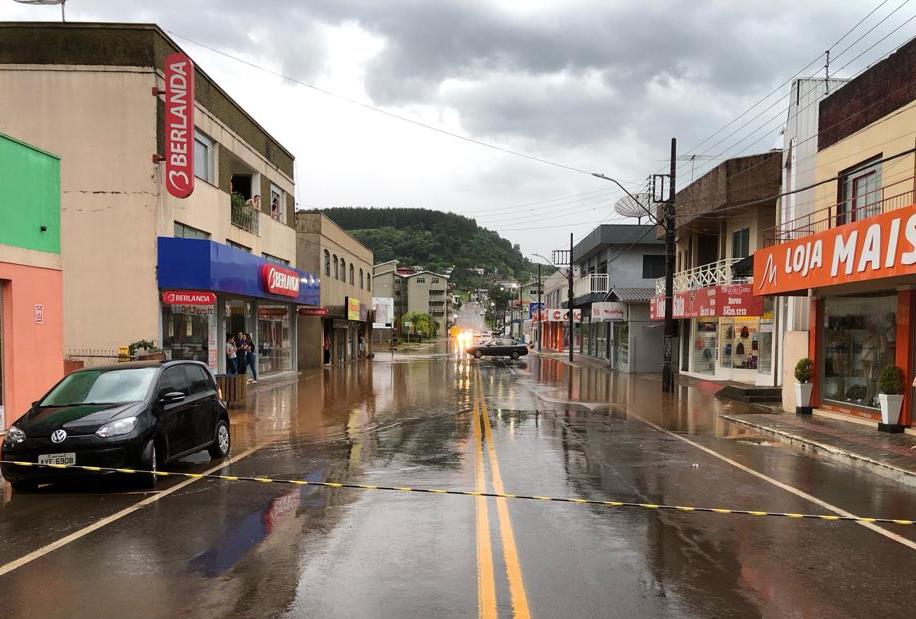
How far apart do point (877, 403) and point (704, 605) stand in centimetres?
1247

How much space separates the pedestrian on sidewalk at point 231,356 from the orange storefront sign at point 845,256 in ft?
53.2

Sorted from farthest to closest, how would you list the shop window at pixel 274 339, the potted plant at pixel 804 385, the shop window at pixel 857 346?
the shop window at pixel 274 339 → the potted plant at pixel 804 385 → the shop window at pixel 857 346

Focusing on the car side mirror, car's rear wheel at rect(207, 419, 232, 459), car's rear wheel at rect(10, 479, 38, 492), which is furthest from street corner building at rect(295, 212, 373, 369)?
car's rear wheel at rect(10, 479, 38, 492)

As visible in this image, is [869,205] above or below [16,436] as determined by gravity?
above

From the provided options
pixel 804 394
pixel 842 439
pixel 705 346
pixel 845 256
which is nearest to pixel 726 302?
pixel 804 394

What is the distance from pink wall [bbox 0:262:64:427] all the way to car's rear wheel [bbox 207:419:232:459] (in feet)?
14.9

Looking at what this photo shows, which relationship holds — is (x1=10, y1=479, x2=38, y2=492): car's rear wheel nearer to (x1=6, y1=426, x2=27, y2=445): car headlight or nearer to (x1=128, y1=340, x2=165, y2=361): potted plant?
(x1=6, y1=426, x2=27, y2=445): car headlight

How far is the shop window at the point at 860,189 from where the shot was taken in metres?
15.5

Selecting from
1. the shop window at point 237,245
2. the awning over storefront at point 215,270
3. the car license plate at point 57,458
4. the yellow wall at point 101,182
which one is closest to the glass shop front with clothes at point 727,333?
the awning over storefront at point 215,270

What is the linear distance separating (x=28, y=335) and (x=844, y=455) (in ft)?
48.2

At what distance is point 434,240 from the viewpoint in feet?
378

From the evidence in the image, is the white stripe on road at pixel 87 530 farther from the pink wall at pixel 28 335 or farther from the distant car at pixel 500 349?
the distant car at pixel 500 349

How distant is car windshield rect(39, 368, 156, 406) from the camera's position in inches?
348

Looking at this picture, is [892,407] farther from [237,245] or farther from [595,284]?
[595,284]
